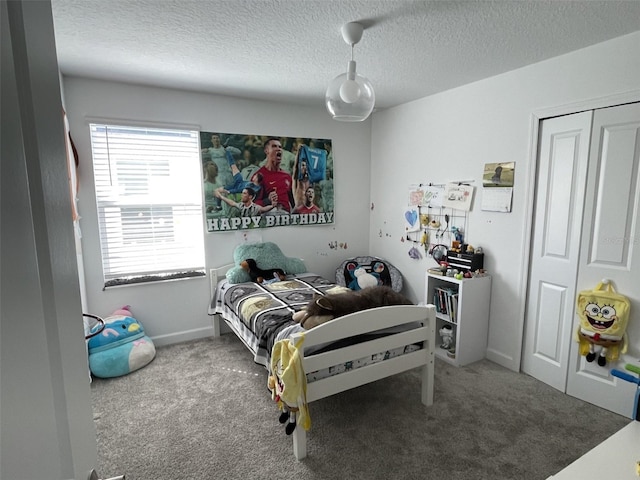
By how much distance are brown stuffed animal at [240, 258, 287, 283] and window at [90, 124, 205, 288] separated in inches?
19.2

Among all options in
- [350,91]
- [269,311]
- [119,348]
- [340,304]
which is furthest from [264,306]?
[350,91]

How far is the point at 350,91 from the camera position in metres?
1.87

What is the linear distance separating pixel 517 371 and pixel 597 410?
21.9 inches

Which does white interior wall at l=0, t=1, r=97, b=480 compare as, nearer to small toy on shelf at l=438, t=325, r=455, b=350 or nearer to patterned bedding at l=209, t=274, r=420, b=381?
patterned bedding at l=209, t=274, r=420, b=381

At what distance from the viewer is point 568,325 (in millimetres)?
2430

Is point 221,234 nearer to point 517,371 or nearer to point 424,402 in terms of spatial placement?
point 424,402

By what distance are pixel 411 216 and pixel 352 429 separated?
7.30 feet

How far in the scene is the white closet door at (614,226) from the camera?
207cm

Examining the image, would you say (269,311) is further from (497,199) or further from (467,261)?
(497,199)

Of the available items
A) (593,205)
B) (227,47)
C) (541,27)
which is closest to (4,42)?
(227,47)

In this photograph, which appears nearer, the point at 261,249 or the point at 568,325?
the point at 568,325

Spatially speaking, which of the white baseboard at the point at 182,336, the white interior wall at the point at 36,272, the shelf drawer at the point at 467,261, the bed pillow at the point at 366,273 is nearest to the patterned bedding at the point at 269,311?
the white baseboard at the point at 182,336

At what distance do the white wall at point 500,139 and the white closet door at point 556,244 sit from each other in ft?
0.27

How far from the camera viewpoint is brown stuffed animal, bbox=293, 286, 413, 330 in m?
2.06
